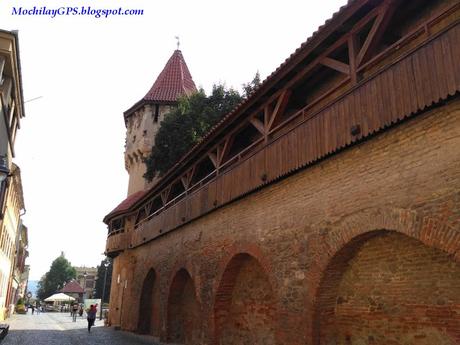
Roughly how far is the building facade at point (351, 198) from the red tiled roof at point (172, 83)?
61.2 ft

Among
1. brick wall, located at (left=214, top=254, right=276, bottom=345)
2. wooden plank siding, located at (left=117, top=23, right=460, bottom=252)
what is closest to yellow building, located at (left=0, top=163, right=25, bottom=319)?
brick wall, located at (left=214, top=254, right=276, bottom=345)

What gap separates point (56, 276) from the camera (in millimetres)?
80250

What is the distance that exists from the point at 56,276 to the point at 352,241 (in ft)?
271

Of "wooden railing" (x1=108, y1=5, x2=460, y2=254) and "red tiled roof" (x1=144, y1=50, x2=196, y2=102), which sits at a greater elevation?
"red tiled roof" (x1=144, y1=50, x2=196, y2=102)

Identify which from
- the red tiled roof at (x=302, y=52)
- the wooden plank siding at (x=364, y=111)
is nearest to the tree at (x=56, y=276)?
the red tiled roof at (x=302, y=52)

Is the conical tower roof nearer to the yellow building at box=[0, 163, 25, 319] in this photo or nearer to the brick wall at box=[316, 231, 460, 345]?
the yellow building at box=[0, 163, 25, 319]

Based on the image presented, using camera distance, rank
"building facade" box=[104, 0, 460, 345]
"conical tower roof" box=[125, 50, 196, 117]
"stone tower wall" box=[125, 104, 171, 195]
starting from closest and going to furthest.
Answer: "building facade" box=[104, 0, 460, 345] < "stone tower wall" box=[125, 104, 171, 195] < "conical tower roof" box=[125, 50, 196, 117]

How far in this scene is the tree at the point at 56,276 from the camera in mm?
79938

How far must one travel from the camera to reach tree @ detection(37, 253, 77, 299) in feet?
262

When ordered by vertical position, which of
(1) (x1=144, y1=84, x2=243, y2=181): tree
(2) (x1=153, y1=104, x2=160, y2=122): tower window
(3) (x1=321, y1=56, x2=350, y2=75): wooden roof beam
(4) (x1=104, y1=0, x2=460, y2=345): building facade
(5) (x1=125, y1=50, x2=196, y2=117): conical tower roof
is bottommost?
(4) (x1=104, y1=0, x2=460, y2=345): building facade

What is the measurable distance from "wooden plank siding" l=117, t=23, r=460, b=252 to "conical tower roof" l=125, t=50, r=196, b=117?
786 inches

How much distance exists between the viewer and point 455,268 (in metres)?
6.27

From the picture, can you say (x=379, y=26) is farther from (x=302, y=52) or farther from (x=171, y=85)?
(x=171, y=85)

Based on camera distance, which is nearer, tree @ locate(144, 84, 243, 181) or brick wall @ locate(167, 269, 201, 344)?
brick wall @ locate(167, 269, 201, 344)
